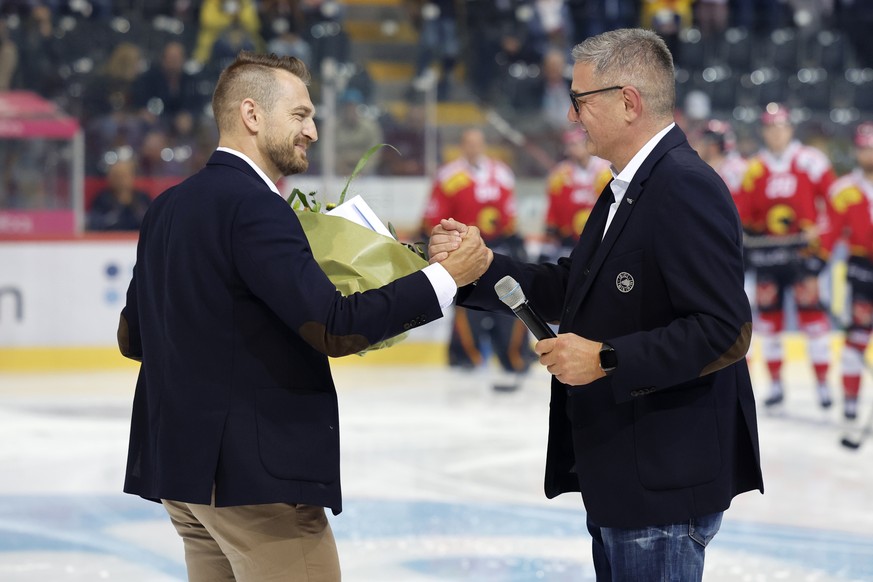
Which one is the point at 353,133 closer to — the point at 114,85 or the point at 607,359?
the point at 114,85

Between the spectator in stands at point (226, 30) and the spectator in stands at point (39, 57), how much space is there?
3.93ft

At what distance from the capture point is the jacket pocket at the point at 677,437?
7.32 feet

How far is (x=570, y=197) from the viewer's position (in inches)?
353

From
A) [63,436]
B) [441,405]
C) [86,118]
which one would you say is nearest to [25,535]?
[63,436]

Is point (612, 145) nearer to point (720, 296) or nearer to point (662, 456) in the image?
point (720, 296)

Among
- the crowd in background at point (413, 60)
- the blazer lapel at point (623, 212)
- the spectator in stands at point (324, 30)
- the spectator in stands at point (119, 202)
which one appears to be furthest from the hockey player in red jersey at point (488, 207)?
the blazer lapel at point (623, 212)

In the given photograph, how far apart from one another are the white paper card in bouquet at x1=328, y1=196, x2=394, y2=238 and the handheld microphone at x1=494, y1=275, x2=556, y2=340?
45cm

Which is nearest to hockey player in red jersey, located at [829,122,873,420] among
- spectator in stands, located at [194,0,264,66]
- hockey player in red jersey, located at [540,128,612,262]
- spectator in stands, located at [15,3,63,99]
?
hockey player in red jersey, located at [540,128,612,262]

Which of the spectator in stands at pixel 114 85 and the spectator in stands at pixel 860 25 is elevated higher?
the spectator in stands at pixel 860 25

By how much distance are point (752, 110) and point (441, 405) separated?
5.14 m

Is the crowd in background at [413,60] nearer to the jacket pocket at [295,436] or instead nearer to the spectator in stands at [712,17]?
the spectator in stands at [712,17]

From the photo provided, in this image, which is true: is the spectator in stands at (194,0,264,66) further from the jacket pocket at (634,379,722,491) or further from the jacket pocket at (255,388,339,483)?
the jacket pocket at (634,379,722,491)

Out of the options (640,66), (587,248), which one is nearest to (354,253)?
(587,248)

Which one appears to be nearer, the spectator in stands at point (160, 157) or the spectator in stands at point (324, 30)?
the spectator in stands at point (160, 157)
